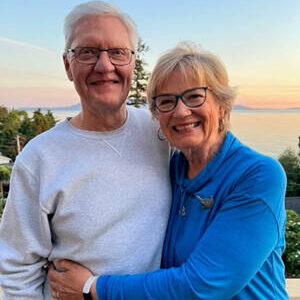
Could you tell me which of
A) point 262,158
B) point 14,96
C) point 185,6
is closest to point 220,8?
point 185,6

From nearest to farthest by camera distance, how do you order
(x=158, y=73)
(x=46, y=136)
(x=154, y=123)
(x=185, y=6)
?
1. (x=158, y=73)
2. (x=46, y=136)
3. (x=154, y=123)
4. (x=185, y=6)

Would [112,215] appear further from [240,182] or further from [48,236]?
[240,182]

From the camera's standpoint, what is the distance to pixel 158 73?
1.05m

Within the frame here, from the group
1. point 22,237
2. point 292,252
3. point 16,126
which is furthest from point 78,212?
point 16,126

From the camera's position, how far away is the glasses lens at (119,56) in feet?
3.75

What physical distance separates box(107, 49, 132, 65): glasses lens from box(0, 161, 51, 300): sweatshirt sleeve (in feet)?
1.73

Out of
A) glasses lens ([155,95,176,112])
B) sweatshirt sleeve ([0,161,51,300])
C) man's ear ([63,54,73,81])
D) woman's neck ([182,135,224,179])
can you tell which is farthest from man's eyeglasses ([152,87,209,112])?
sweatshirt sleeve ([0,161,51,300])

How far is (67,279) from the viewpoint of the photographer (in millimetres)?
1099

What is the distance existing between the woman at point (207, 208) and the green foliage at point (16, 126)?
21.0 m

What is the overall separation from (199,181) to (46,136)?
0.61m

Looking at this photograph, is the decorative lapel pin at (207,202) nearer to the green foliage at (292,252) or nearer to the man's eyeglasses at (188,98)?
the man's eyeglasses at (188,98)

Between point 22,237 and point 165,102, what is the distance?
72 cm

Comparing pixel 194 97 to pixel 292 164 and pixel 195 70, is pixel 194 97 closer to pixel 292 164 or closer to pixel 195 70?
pixel 195 70

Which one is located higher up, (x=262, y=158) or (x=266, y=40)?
(x=266, y=40)
